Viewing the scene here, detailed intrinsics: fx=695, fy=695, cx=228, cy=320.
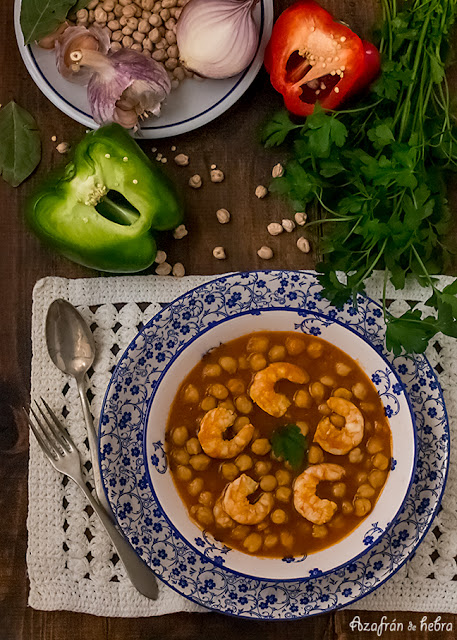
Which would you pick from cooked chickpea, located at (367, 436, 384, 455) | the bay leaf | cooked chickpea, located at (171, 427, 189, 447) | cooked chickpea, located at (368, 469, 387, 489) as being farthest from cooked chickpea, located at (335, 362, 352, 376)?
the bay leaf

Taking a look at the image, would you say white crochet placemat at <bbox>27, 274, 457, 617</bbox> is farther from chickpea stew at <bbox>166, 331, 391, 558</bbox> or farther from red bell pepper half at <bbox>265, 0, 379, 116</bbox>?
red bell pepper half at <bbox>265, 0, 379, 116</bbox>

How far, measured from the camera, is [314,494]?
218 centimetres

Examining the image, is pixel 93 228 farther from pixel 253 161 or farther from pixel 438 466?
pixel 438 466

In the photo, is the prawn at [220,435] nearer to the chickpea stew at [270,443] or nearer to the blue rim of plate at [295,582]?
the chickpea stew at [270,443]

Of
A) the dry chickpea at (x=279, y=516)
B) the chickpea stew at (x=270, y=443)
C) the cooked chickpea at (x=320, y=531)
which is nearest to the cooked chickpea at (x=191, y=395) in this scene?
the chickpea stew at (x=270, y=443)

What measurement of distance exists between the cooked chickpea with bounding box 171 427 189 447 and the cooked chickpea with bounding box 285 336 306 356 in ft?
1.39

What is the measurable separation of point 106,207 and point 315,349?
848 millimetres

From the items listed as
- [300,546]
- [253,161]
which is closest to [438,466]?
[300,546]

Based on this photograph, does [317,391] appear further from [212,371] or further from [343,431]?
[212,371]

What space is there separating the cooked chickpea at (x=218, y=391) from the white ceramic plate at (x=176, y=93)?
0.89 m

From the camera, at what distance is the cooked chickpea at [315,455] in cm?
223

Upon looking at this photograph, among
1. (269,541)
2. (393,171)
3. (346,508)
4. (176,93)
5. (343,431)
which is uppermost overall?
(176,93)

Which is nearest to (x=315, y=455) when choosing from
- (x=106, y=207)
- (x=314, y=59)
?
(x=106, y=207)

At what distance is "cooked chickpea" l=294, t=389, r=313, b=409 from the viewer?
87.7 inches
